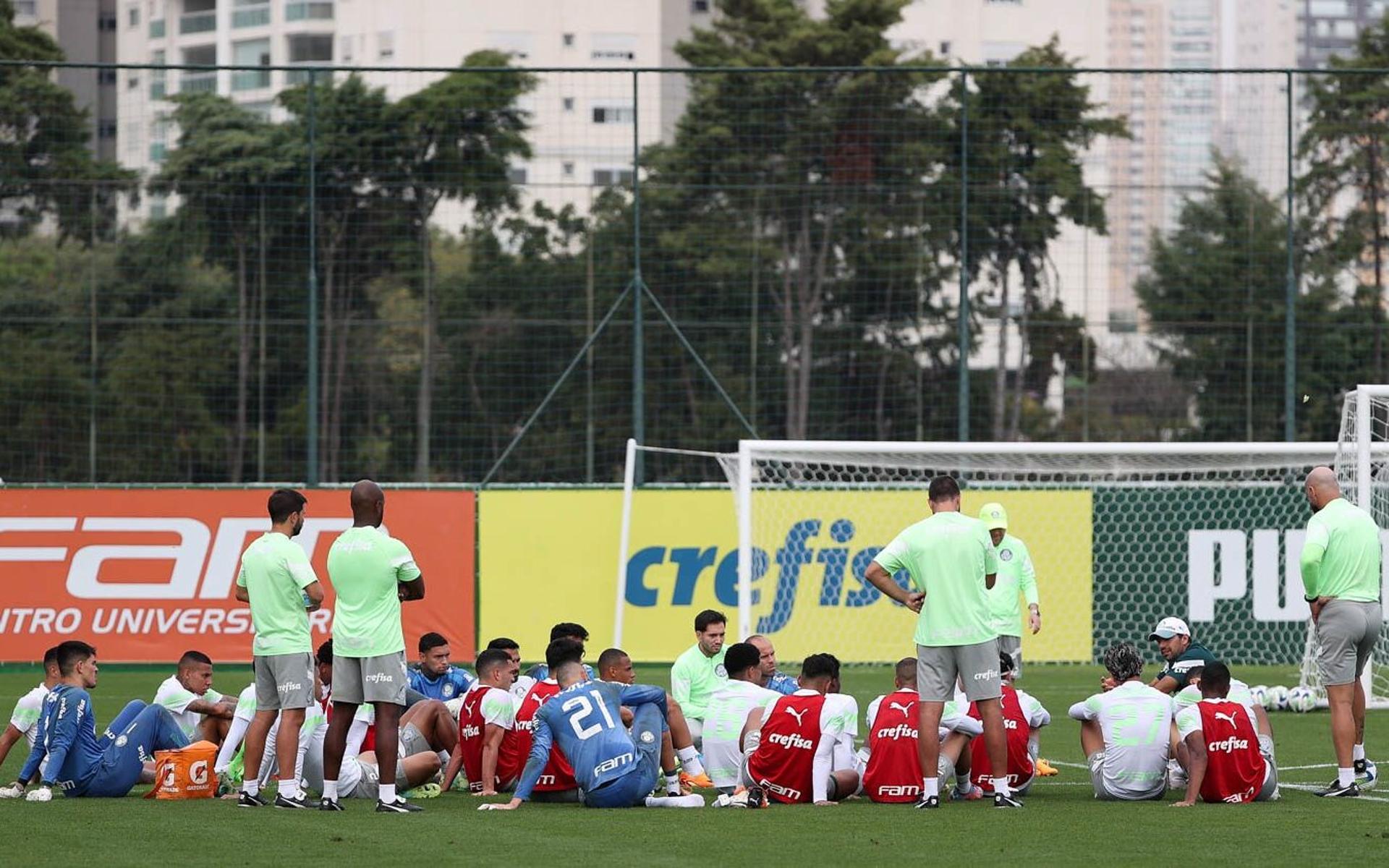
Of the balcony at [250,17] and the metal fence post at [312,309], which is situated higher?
the balcony at [250,17]

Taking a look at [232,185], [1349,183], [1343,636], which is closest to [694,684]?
[1343,636]

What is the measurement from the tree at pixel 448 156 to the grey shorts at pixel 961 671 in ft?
65.7

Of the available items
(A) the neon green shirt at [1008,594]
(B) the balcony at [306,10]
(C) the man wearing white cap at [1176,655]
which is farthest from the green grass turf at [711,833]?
(B) the balcony at [306,10]

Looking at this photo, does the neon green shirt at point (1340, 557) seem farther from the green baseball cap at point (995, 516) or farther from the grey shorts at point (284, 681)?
the grey shorts at point (284, 681)

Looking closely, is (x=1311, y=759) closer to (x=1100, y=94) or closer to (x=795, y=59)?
(x=1100, y=94)

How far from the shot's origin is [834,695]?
11.4 m

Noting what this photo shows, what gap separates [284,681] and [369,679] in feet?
1.85

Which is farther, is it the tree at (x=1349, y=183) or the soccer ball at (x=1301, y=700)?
the tree at (x=1349, y=183)

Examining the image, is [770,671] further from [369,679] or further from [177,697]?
[177,697]

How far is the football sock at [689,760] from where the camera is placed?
1169cm

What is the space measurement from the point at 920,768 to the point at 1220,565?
1318 cm

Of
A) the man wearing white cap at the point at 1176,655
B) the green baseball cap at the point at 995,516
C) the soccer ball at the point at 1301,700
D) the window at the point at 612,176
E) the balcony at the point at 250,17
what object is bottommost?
the soccer ball at the point at 1301,700

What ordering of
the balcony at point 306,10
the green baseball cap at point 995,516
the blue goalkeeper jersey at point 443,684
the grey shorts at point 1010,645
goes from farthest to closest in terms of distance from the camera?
the balcony at point 306,10 < the grey shorts at point 1010,645 < the green baseball cap at point 995,516 < the blue goalkeeper jersey at point 443,684

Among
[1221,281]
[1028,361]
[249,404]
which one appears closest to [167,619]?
[249,404]
